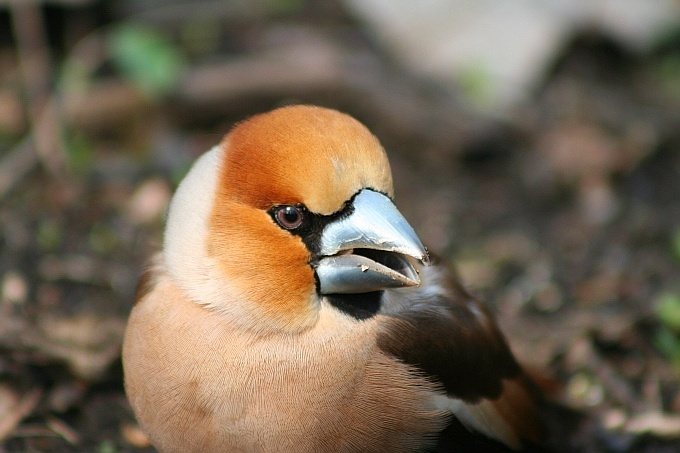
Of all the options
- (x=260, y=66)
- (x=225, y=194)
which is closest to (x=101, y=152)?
(x=260, y=66)

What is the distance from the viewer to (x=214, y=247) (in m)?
2.72

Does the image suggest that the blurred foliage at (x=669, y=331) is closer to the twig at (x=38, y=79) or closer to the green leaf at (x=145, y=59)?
the green leaf at (x=145, y=59)

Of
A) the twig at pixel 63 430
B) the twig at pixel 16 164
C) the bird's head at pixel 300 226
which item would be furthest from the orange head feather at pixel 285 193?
the twig at pixel 16 164

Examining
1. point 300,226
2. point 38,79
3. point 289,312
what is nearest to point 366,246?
point 300,226

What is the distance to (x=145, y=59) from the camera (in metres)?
5.36

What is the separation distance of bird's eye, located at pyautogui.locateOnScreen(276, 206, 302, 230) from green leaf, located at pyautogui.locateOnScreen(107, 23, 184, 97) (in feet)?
10.0

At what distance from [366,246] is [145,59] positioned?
10.8ft

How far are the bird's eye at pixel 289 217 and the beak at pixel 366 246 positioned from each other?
10 cm

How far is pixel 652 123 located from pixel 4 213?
4414 mm

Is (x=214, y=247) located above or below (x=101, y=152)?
above

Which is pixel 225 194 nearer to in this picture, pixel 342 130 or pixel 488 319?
pixel 342 130

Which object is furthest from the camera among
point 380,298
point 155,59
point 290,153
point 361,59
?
point 361,59

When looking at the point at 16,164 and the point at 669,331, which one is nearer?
the point at 669,331

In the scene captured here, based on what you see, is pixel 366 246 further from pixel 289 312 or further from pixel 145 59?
pixel 145 59
